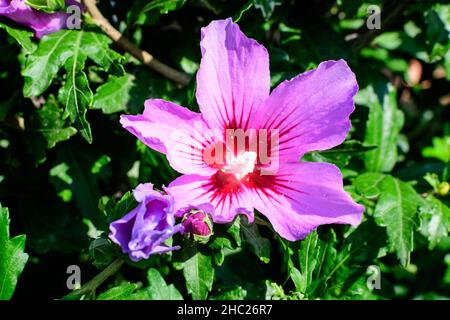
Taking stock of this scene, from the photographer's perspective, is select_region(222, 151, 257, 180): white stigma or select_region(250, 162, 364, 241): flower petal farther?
select_region(222, 151, 257, 180): white stigma

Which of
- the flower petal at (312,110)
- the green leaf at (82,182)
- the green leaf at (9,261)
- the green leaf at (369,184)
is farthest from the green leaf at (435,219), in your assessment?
the green leaf at (9,261)

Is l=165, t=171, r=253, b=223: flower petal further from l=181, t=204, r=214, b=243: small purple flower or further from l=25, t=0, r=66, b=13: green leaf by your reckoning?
l=25, t=0, r=66, b=13: green leaf

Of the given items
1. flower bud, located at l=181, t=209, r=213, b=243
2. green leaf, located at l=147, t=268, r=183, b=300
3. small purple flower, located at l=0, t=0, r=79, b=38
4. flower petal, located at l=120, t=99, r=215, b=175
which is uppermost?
small purple flower, located at l=0, t=0, r=79, b=38

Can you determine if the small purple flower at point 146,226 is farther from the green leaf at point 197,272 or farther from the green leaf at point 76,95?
the green leaf at point 76,95

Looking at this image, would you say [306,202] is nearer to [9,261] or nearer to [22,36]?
[9,261]

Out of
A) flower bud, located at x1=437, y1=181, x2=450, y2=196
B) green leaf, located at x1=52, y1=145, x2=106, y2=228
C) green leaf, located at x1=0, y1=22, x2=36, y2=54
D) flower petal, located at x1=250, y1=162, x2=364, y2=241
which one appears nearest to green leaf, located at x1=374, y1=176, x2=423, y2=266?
flower bud, located at x1=437, y1=181, x2=450, y2=196

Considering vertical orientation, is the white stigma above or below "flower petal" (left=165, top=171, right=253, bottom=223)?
above

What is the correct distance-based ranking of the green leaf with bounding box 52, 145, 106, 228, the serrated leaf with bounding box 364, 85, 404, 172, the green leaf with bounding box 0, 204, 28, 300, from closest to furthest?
the green leaf with bounding box 0, 204, 28, 300
the green leaf with bounding box 52, 145, 106, 228
the serrated leaf with bounding box 364, 85, 404, 172
